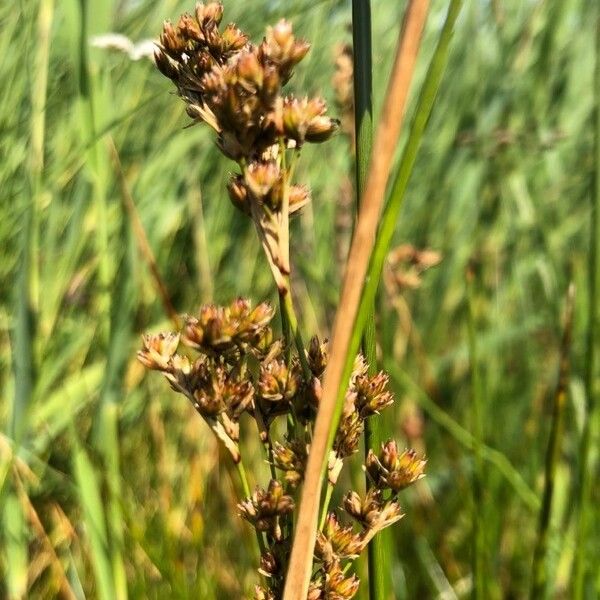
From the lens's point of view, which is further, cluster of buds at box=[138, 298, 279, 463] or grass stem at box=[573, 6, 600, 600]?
grass stem at box=[573, 6, 600, 600]

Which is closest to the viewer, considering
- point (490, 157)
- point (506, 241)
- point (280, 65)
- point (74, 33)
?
point (280, 65)

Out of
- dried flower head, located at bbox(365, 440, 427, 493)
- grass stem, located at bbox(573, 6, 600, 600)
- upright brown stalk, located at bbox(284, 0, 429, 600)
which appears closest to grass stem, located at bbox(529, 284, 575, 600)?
grass stem, located at bbox(573, 6, 600, 600)

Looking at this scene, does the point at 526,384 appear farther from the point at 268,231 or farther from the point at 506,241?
the point at 268,231

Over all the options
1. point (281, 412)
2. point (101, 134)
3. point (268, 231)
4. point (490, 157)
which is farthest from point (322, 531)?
point (490, 157)

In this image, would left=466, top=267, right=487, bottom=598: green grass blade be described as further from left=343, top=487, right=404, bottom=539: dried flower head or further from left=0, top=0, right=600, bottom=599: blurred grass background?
left=343, top=487, right=404, bottom=539: dried flower head

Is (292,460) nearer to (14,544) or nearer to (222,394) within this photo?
(222,394)
